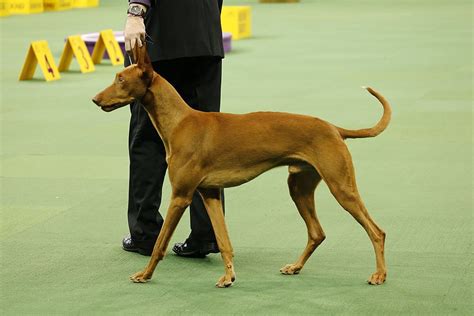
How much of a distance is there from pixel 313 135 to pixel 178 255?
1.27 metres

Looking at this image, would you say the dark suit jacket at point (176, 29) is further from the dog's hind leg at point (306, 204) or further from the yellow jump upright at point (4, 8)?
the yellow jump upright at point (4, 8)

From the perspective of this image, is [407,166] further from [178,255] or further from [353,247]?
[178,255]

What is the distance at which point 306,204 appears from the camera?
17.7 ft

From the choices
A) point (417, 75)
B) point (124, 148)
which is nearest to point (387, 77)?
point (417, 75)

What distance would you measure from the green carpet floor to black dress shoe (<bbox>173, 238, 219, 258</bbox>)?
6 centimetres

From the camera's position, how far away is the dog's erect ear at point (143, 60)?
4.96m

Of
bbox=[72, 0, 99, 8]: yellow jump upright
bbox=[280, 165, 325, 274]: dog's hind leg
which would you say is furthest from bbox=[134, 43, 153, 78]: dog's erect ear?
bbox=[72, 0, 99, 8]: yellow jump upright

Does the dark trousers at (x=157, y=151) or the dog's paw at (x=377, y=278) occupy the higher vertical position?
the dark trousers at (x=157, y=151)

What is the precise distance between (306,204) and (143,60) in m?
1.12

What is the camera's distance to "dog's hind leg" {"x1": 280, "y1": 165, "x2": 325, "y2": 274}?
5.30 metres

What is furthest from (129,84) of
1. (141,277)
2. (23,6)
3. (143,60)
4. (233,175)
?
(23,6)

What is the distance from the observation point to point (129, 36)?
513 centimetres

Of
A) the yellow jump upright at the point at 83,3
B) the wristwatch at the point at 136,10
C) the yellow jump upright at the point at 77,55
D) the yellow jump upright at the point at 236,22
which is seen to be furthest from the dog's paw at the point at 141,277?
the yellow jump upright at the point at 83,3

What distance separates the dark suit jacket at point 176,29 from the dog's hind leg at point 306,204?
2.69 feet
